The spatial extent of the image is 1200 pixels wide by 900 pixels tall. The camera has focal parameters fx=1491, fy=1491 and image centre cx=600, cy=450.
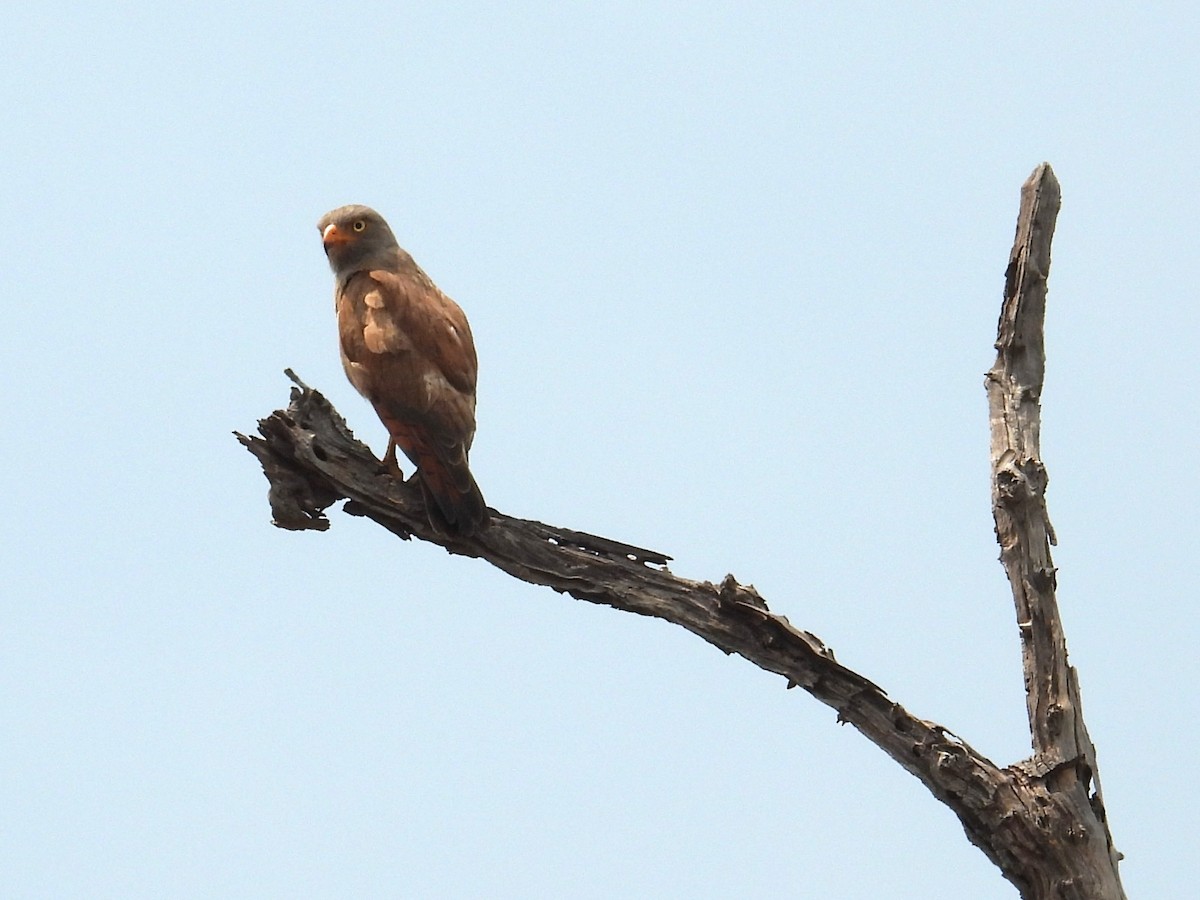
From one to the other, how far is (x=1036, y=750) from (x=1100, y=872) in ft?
1.74

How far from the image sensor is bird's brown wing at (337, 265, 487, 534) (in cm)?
638

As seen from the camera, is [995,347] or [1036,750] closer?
[1036,750]

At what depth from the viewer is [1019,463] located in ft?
20.5

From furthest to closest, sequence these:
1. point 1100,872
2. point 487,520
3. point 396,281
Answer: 1. point 396,281
2. point 487,520
3. point 1100,872

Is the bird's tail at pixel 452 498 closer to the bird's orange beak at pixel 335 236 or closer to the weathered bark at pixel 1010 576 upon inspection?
the weathered bark at pixel 1010 576

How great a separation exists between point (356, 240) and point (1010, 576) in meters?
3.47

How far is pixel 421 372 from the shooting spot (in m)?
6.66

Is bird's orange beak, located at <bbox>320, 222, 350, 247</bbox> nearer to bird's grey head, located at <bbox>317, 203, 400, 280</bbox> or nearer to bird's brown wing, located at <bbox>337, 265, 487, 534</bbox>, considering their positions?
bird's grey head, located at <bbox>317, 203, 400, 280</bbox>

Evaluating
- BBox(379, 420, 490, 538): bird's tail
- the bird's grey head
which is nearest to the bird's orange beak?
the bird's grey head

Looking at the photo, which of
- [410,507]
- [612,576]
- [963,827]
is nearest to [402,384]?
[410,507]

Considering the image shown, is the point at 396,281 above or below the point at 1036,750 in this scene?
above

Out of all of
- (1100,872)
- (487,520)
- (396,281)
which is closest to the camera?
(1100,872)

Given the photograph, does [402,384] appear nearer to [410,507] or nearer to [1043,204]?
[410,507]

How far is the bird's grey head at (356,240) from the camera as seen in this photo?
729 cm
